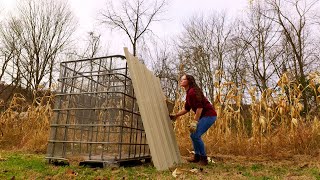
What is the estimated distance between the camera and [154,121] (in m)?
4.00

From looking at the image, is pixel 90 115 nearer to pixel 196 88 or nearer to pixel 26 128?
pixel 196 88

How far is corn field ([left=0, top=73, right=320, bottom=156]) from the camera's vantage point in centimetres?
548

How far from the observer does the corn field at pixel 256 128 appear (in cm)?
548

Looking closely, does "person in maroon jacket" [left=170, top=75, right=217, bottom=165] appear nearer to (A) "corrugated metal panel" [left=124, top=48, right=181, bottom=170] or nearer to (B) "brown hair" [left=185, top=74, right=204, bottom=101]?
(B) "brown hair" [left=185, top=74, right=204, bottom=101]

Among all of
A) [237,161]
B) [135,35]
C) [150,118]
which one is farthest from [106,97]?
[135,35]

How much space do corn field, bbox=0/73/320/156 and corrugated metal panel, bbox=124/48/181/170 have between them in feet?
5.02

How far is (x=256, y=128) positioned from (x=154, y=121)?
2.58 metres

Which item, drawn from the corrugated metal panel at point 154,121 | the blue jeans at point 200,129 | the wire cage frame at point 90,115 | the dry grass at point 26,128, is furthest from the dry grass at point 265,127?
the dry grass at point 26,128

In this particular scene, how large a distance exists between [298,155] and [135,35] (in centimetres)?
2044

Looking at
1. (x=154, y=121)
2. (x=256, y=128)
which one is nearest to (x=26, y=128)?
(x=154, y=121)

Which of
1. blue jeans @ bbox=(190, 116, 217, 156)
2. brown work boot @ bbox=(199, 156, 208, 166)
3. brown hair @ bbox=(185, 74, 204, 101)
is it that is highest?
brown hair @ bbox=(185, 74, 204, 101)

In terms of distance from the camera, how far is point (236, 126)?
6.10 meters

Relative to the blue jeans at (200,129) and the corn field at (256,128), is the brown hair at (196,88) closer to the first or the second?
the blue jeans at (200,129)

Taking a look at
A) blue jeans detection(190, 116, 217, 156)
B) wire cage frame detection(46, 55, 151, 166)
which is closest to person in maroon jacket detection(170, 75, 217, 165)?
blue jeans detection(190, 116, 217, 156)
